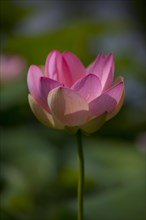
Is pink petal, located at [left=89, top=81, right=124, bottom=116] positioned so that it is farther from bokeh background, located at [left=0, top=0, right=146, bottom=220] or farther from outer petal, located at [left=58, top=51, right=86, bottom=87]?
bokeh background, located at [left=0, top=0, right=146, bottom=220]

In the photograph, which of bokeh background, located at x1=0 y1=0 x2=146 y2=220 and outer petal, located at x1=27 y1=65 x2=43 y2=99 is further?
bokeh background, located at x1=0 y1=0 x2=146 y2=220

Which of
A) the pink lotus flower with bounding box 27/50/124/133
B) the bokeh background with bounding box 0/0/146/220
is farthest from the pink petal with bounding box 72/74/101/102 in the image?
the bokeh background with bounding box 0/0/146/220

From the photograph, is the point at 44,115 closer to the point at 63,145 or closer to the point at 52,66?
the point at 52,66

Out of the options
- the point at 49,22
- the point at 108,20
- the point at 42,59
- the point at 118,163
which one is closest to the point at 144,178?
the point at 118,163

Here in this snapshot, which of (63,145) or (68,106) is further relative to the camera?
(63,145)

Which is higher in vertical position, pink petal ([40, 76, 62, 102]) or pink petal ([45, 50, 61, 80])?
pink petal ([45, 50, 61, 80])

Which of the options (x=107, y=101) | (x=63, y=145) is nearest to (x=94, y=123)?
(x=107, y=101)

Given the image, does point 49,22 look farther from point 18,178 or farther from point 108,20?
point 18,178
